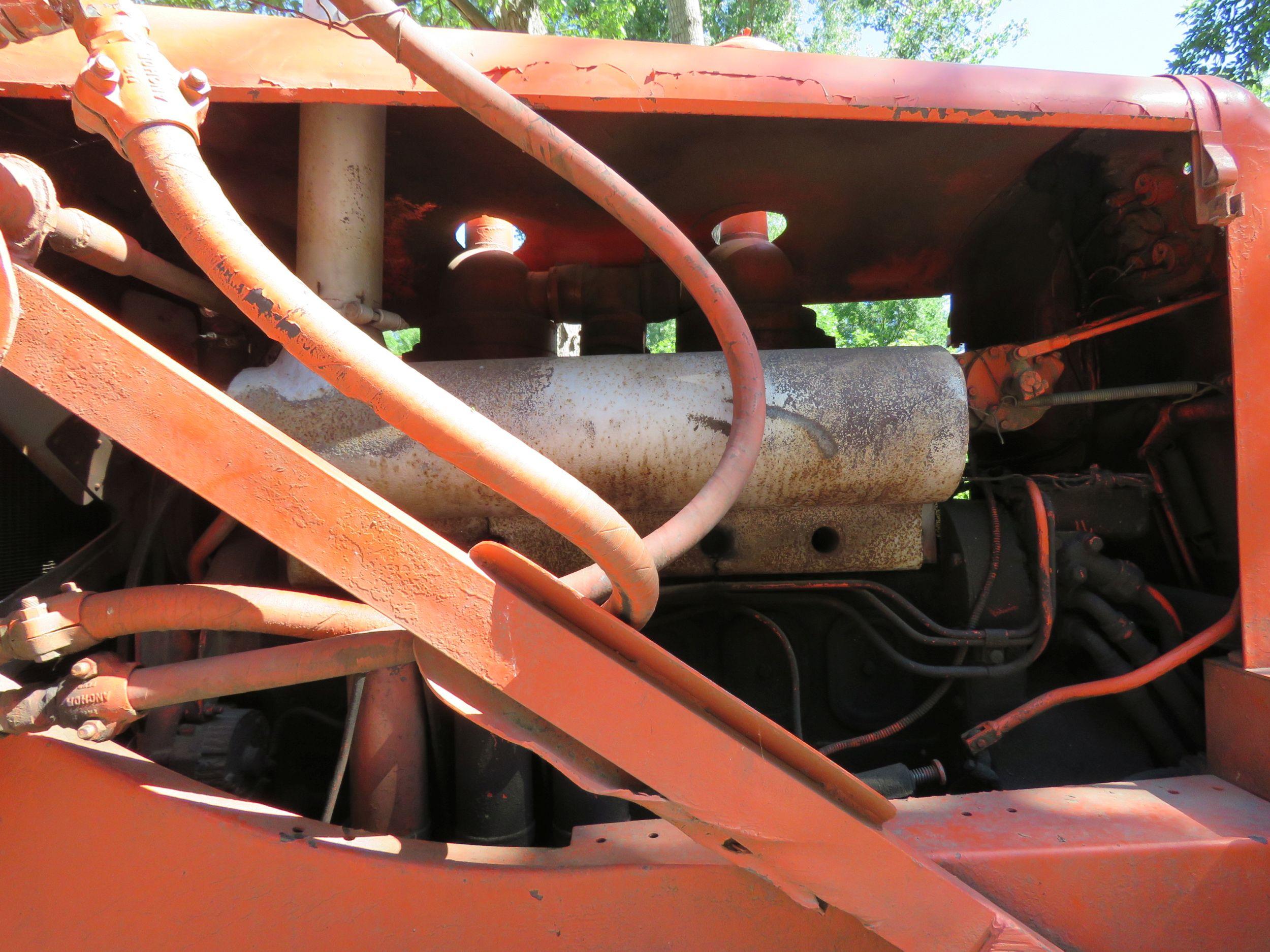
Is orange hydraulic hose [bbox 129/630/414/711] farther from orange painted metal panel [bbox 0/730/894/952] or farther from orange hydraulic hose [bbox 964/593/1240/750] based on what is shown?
orange hydraulic hose [bbox 964/593/1240/750]

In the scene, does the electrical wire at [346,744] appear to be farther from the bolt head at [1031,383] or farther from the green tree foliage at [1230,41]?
the green tree foliage at [1230,41]

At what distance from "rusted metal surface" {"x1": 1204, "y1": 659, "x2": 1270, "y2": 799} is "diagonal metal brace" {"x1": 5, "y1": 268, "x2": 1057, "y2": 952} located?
22.9 inches

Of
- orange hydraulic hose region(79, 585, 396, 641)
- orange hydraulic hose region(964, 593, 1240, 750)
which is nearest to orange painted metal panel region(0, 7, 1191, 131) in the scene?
orange hydraulic hose region(79, 585, 396, 641)

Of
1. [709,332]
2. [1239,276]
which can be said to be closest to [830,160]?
[709,332]

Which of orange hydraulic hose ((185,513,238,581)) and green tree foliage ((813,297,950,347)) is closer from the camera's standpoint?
orange hydraulic hose ((185,513,238,581))

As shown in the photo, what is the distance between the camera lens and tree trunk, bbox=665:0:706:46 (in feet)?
29.9

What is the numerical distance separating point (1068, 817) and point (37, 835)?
161 cm

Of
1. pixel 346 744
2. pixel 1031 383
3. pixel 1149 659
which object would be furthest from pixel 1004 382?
pixel 346 744

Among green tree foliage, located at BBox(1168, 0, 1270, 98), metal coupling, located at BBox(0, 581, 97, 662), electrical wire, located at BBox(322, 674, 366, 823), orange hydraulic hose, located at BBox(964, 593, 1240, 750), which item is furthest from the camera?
green tree foliage, located at BBox(1168, 0, 1270, 98)

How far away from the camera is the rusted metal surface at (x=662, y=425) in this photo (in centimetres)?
126

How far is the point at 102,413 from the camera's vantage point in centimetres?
83

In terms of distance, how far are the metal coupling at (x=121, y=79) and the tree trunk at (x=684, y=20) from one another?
9701 mm

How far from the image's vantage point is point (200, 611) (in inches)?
39.0

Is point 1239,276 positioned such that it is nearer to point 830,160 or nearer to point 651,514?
point 830,160
